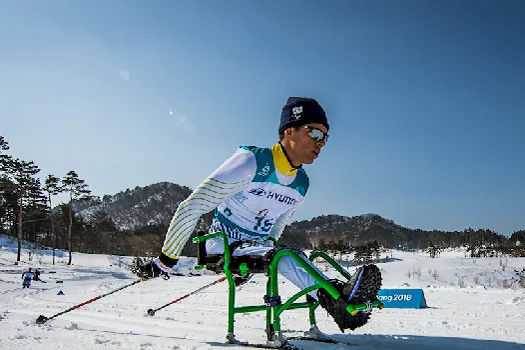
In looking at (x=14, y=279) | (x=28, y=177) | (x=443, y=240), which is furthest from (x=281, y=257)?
(x=443, y=240)

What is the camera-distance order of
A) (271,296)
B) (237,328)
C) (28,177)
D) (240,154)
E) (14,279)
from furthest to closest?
(28,177) → (14,279) → (237,328) → (240,154) → (271,296)

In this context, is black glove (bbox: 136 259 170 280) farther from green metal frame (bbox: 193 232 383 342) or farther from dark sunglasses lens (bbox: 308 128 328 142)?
dark sunglasses lens (bbox: 308 128 328 142)

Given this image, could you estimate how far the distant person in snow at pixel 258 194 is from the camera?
3.27 m

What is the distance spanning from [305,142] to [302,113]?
10.3 inches

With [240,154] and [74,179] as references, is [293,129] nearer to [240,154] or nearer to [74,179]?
[240,154]

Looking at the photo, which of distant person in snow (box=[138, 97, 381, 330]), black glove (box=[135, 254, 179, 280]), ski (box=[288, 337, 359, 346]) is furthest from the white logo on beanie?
ski (box=[288, 337, 359, 346])

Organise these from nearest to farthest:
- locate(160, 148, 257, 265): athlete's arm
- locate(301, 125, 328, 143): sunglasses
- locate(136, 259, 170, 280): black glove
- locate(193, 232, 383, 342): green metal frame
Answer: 1. locate(193, 232, 383, 342): green metal frame
2. locate(160, 148, 257, 265): athlete's arm
3. locate(136, 259, 170, 280): black glove
4. locate(301, 125, 328, 143): sunglasses

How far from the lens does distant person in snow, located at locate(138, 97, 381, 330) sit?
10.7ft

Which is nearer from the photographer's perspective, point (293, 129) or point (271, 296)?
point (271, 296)

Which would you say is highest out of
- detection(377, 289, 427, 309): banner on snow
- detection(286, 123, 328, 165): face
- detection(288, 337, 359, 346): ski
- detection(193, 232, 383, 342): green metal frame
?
detection(286, 123, 328, 165): face

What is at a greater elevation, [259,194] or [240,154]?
[240,154]

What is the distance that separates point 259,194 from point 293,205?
1.89 ft

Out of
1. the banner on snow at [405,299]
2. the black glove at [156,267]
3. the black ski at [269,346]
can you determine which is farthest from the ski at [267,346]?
the banner on snow at [405,299]

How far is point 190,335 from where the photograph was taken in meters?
3.84
